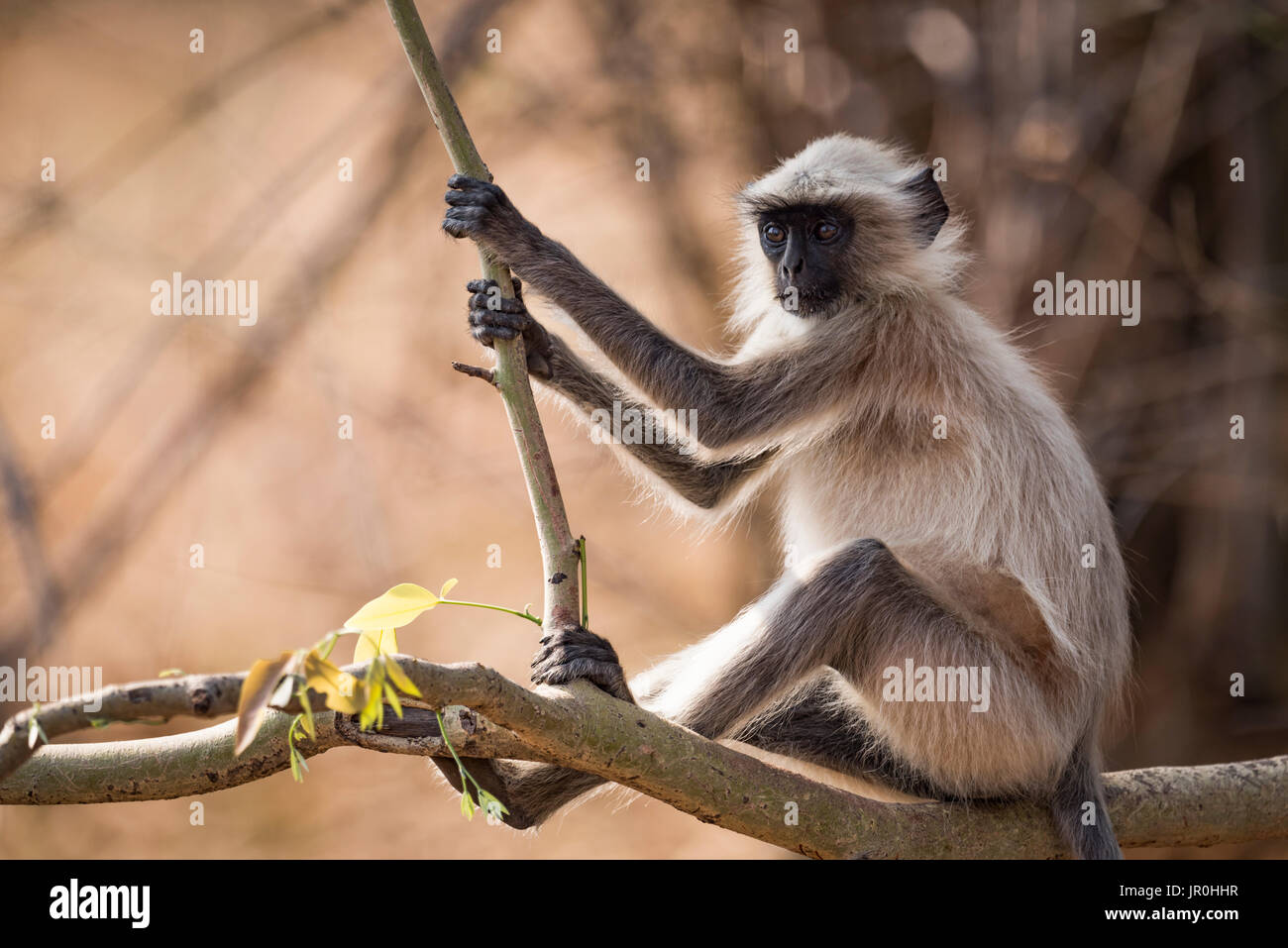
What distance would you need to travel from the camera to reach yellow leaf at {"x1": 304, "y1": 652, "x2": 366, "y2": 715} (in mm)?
2088

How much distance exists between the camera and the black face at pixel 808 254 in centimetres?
466

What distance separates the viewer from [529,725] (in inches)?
118

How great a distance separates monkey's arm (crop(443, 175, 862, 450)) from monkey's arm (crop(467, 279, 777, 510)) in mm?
194

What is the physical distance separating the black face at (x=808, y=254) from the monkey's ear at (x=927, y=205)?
0.37m

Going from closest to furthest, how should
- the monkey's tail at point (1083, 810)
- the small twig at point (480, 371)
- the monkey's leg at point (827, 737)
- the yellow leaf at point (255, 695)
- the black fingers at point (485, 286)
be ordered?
1. the yellow leaf at point (255, 695)
2. the small twig at point (480, 371)
3. the black fingers at point (485, 286)
4. the monkey's tail at point (1083, 810)
5. the monkey's leg at point (827, 737)

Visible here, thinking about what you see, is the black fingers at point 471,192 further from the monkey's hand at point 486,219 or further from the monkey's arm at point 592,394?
the monkey's arm at point 592,394

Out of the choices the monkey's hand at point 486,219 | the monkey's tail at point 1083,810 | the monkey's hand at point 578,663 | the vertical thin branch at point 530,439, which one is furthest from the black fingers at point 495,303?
the monkey's tail at point 1083,810

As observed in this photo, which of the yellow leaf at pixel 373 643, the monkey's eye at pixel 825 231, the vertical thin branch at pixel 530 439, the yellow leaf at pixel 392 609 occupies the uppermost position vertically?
the monkey's eye at pixel 825 231

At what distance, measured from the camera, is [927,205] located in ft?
16.8

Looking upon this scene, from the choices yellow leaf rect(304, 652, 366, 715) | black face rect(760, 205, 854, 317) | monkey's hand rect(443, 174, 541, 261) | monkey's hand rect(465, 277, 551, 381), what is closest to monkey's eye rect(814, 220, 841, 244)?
black face rect(760, 205, 854, 317)

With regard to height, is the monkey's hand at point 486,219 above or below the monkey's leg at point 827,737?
above

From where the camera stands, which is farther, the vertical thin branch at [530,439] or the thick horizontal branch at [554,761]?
the vertical thin branch at [530,439]

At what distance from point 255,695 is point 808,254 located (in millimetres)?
3206

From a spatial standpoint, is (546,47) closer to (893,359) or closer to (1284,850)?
(893,359)
